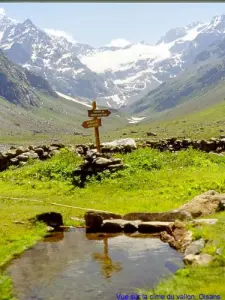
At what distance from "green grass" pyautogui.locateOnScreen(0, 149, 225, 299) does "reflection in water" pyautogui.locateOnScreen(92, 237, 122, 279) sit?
5.43 metres

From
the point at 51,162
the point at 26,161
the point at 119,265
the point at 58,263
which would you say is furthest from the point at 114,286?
the point at 26,161

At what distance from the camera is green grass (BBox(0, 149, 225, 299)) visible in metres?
36.5

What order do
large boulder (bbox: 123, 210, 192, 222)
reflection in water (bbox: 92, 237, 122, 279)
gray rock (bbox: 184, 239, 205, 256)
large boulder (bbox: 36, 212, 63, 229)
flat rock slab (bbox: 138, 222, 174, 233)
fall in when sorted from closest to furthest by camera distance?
1. reflection in water (bbox: 92, 237, 122, 279)
2. gray rock (bbox: 184, 239, 205, 256)
3. flat rock slab (bbox: 138, 222, 174, 233)
4. large boulder (bbox: 123, 210, 192, 222)
5. large boulder (bbox: 36, 212, 63, 229)

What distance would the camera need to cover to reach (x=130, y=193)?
157ft

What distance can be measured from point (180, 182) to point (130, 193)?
5431mm

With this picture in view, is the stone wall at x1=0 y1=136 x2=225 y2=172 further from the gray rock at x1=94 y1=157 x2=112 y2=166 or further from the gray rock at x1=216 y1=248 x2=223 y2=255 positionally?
the gray rock at x1=216 y1=248 x2=223 y2=255

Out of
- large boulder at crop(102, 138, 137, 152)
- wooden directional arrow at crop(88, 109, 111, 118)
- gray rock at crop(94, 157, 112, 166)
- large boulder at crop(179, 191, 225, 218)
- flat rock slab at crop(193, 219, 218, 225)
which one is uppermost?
wooden directional arrow at crop(88, 109, 111, 118)

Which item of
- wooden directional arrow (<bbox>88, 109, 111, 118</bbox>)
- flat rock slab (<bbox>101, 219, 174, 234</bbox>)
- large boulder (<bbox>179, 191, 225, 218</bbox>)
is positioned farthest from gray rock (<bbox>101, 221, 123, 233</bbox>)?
wooden directional arrow (<bbox>88, 109, 111, 118</bbox>)

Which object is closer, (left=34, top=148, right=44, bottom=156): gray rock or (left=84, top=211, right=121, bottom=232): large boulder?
(left=84, top=211, right=121, bottom=232): large boulder

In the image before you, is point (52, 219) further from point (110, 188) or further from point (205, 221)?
point (205, 221)

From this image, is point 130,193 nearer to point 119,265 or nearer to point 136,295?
point 119,265

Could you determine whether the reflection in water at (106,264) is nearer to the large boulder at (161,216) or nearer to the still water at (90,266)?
the still water at (90,266)

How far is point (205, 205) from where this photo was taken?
37.4 meters

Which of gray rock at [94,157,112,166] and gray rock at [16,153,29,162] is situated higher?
gray rock at [94,157,112,166]
